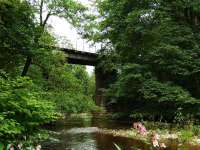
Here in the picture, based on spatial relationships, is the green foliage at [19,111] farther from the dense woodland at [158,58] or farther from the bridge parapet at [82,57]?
the bridge parapet at [82,57]

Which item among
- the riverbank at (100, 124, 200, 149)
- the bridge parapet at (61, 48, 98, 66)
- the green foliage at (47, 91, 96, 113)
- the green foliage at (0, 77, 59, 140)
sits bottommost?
the riverbank at (100, 124, 200, 149)

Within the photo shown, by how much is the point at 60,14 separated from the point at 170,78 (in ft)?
33.4

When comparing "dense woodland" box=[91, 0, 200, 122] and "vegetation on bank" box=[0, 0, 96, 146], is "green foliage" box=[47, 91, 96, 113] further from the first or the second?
"dense woodland" box=[91, 0, 200, 122]

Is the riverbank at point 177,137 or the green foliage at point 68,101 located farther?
the green foliage at point 68,101

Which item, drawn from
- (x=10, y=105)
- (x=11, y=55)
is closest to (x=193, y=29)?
(x=11, y=55)

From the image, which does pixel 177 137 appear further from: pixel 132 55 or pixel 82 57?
pixel 82 57

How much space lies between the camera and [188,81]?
34.3 metres

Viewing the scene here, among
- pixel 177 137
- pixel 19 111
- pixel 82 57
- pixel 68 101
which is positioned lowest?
pixel 177 137

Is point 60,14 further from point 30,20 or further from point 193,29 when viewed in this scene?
point 193,29

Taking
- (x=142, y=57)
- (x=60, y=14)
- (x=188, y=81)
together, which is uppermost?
(x=60, y=14)

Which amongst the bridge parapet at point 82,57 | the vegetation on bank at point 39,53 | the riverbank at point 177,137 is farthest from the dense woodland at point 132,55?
the bridge parapet at point 82,57

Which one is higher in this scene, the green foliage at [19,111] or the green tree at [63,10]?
the green tree at [63,10]

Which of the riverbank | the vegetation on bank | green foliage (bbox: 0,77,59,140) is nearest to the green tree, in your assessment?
the vegetation on bank

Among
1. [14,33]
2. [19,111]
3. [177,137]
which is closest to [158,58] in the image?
[177,137]
